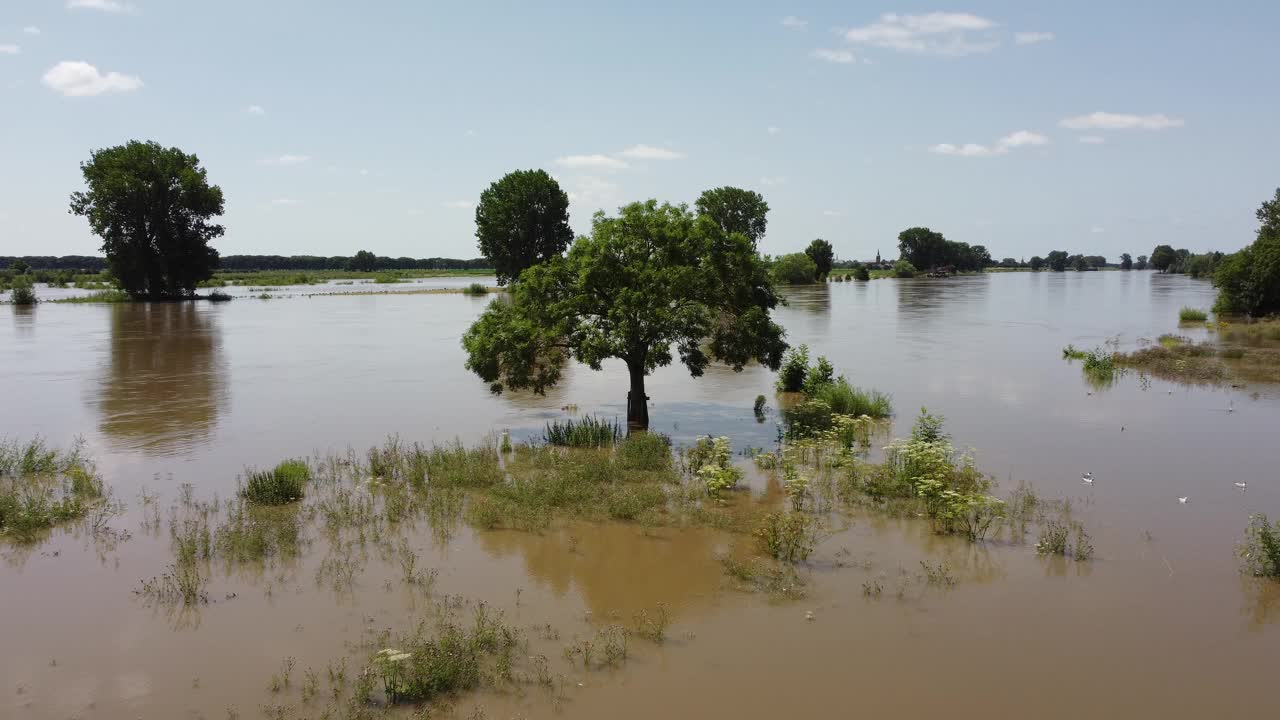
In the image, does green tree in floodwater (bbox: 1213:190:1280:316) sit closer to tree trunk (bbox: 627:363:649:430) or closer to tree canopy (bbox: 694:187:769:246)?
tree trunk (bbox: 627:363:649:430)

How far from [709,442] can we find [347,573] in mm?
9646

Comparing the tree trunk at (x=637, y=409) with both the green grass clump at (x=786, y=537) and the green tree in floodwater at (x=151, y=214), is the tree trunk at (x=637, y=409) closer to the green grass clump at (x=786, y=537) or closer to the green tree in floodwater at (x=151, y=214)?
the green grass clump at (x=786, y=537)

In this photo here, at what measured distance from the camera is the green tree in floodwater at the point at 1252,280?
52.6 m

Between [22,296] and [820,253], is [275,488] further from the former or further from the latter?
[820,253]

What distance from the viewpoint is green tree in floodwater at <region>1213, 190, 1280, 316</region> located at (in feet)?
173

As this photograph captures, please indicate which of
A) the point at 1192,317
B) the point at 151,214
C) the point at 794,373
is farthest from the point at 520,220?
the point at 794,373

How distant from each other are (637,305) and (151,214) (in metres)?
76.9

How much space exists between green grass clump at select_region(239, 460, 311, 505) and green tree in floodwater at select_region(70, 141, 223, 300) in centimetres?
7461

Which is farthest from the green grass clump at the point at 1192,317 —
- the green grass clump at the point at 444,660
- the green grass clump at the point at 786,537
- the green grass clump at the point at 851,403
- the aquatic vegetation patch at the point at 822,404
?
the green grass clump at the point at 444,660

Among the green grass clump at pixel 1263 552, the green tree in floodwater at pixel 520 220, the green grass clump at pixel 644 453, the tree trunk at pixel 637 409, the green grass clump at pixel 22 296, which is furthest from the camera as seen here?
the green tree in floodwater at pixel 520 220

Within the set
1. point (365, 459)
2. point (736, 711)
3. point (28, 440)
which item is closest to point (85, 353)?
point (28, 440)

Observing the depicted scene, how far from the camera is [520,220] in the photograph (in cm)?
10400

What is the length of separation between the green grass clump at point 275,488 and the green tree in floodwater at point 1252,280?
204 feet

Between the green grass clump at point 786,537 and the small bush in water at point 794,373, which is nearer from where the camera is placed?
the green grass clump at point 786,537
